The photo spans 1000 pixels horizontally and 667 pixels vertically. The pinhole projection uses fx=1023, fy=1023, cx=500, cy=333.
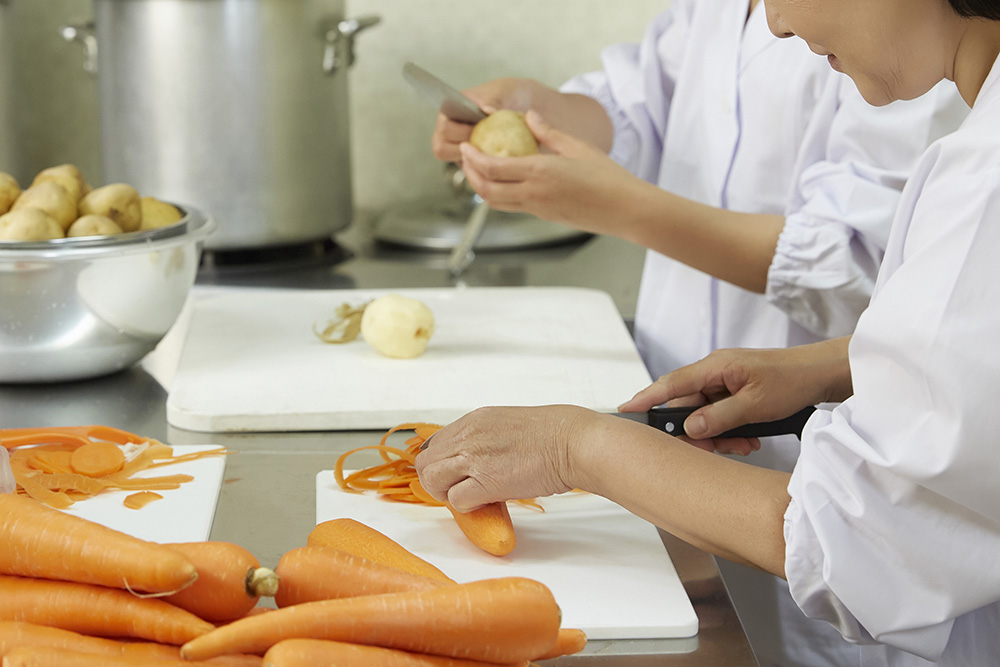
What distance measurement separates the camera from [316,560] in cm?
72

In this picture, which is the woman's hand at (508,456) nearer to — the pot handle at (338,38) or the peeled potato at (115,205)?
the peeled potato at (115,205)

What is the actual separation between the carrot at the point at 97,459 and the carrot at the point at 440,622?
46cm

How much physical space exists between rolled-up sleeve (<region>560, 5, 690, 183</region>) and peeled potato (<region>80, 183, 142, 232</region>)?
0.81 meters

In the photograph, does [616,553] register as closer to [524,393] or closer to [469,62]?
[524,393]

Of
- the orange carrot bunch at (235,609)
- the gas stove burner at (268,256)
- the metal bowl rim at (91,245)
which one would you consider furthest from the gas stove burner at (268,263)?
the orange carrot bunch at (235,609)

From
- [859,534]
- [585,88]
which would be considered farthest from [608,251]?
[859,534]

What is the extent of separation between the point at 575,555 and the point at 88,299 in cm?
69

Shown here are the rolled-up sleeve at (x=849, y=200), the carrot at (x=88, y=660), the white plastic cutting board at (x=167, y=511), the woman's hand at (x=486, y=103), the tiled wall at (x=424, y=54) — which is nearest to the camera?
the carrot at (x=88, y=660)

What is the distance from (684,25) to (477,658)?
1.27 m

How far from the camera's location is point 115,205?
1291 millimetres

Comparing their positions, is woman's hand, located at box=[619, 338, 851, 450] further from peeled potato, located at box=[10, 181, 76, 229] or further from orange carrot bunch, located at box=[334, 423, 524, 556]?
peeled potato, located at box=[10, 181, 76, 229]

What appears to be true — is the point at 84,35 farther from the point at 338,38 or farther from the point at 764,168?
the point at 764,168

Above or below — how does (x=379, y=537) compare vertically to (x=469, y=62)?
below

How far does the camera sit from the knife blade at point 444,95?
1.43 metres
